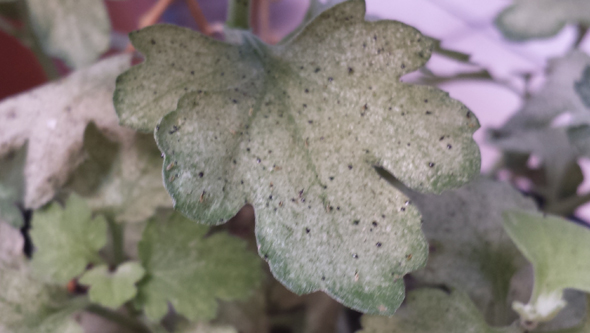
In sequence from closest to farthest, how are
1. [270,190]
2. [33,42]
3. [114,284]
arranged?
[270,190], [114,284], [33,42]

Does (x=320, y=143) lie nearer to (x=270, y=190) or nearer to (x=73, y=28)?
(x=270, y=190)

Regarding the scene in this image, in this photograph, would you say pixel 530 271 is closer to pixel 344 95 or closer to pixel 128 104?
pixel 344 95

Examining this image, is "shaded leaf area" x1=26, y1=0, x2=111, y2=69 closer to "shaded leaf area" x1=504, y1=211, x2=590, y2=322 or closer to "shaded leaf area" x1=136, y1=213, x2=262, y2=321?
"shaded leaf area" x1=136, y1=213, x2=262, y2=321

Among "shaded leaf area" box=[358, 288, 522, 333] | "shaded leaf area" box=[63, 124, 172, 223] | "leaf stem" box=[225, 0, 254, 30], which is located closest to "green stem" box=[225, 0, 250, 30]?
"leaf stem" box=[225, 0, 254, 30]

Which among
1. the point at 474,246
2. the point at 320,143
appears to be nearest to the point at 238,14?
the point at 320,143

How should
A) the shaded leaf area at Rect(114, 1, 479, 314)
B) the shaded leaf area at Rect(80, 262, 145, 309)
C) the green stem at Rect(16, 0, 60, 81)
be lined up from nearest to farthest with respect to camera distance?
the shaded leaf area at Rect(114, 1, 479, 314), the shaded leaf area at Rect(80, 262, 145, 309), the green stem at Rect(16, 0, 60, 81)

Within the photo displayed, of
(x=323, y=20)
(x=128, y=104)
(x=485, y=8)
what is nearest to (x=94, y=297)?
(x=128, y=104)
